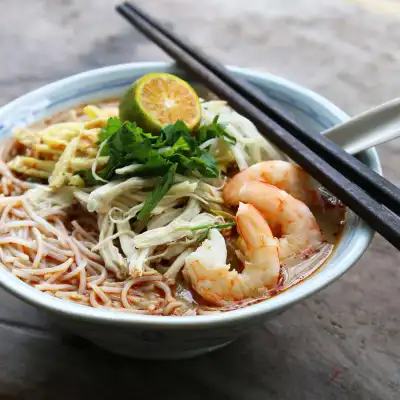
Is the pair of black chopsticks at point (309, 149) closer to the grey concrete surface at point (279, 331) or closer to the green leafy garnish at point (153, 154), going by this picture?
the green leafy garnish at point (153, 154)

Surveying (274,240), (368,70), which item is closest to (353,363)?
(274,240)

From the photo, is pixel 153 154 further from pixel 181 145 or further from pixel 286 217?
pixel 286 217

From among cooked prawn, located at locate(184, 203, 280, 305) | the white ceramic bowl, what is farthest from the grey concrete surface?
cooked prawn, located at locate(184, 203, 280, 305)

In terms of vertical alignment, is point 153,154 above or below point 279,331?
above

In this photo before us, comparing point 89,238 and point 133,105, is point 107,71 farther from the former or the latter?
point 89,238

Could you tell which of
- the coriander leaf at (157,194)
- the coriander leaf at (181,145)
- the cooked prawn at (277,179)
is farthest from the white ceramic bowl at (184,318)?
the coriander leaf at (181,145)

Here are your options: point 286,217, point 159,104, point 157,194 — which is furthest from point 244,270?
point 159,104
